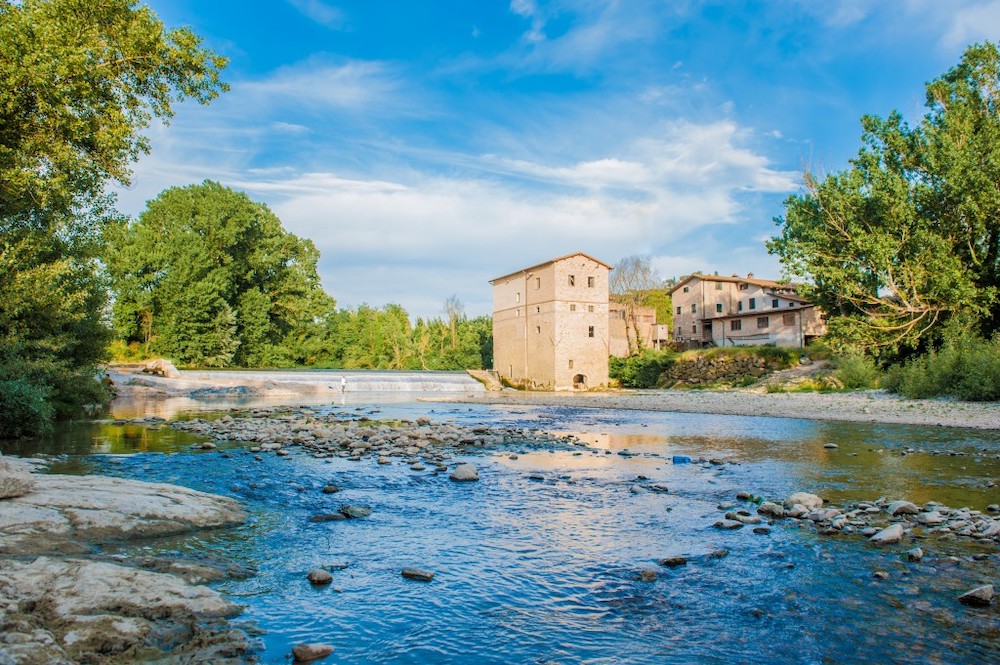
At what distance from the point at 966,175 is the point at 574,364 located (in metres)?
28.5

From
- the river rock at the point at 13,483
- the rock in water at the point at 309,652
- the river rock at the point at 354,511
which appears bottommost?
→ the river rock at the point at 354,511

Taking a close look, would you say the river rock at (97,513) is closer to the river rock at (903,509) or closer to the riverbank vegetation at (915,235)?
the river rock at (903,509)

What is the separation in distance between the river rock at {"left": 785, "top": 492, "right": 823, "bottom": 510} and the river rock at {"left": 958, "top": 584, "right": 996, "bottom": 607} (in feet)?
8.78

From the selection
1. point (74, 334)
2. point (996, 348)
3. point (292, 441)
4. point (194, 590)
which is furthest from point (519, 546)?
point (996, 348)

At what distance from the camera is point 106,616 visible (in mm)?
3402

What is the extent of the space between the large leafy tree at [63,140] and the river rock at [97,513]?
8130 millimetres

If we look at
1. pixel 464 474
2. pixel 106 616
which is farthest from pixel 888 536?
pixel 106 616

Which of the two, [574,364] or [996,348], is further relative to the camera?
[574,364]

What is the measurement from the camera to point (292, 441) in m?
13.1

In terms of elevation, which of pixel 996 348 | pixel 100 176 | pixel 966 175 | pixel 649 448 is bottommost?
pixel 649 448

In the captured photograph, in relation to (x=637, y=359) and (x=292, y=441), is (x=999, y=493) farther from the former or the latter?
(x=637, y=359)

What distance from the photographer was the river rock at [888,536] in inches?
216

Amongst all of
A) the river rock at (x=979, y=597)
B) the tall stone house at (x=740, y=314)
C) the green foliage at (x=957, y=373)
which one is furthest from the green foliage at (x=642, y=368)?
the river rock at (x=979, y=597)

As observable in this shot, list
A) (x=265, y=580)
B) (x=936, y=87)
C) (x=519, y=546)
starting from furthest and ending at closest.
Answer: (x=936, y=87) < (x=519, y=546) < (x=265, y=580)
